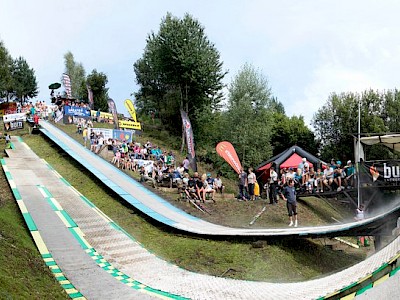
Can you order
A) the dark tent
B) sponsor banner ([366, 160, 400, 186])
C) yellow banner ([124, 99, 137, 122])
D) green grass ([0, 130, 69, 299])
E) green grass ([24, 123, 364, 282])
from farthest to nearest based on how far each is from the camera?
yellow banner ([124, 99, 137, 122]) < the dark tent < sponsor banner ([366, 160, 400, 186]) < green grass ([24, 123, 364, 282]) < green grass ([0, 130, 69, 299])

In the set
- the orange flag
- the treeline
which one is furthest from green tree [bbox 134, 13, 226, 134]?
the treeline

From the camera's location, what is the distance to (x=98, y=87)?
64250 millimetres

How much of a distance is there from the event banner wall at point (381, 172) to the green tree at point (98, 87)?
5250 cm

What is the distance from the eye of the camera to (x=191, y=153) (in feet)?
72.7

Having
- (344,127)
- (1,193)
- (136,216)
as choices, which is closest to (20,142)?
(1,193)

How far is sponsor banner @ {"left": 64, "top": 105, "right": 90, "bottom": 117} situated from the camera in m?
36.3

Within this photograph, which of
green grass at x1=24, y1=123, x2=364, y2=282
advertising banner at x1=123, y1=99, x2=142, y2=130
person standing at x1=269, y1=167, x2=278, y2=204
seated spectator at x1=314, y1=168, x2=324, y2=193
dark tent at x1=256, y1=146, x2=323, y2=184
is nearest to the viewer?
green grass at x1=24, y1=123, x2=364, y2=282

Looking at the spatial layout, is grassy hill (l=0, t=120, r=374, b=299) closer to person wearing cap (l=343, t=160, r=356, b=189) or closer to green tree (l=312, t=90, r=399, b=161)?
person wearing cap (l=343, t=160, r=356, b=189)

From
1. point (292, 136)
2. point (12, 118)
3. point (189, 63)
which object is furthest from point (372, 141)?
point (292, 136)

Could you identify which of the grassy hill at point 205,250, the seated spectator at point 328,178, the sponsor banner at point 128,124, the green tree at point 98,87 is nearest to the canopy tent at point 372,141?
the seated spectator at point 328,178

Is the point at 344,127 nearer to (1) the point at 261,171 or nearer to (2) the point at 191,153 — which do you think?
(1) the point at 261,171

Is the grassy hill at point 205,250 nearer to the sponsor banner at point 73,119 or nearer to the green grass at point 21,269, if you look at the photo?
the green grass at point 21,269

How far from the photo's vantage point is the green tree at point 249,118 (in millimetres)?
35375

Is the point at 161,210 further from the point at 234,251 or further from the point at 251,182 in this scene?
the point at 251,182
